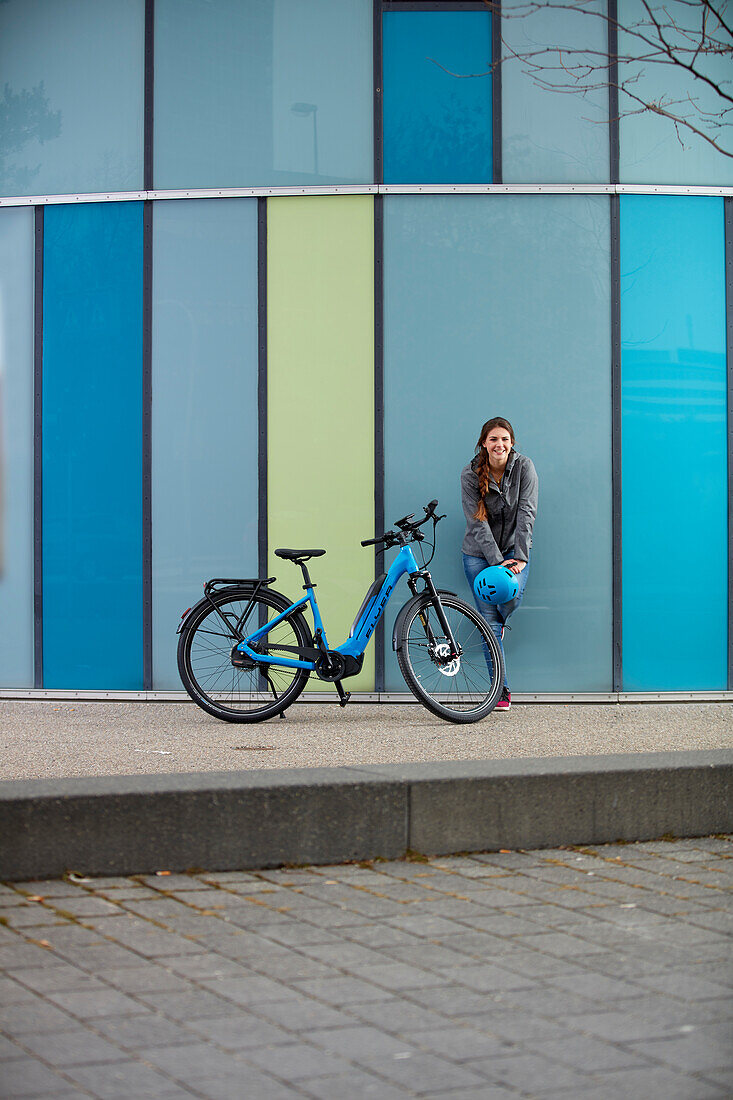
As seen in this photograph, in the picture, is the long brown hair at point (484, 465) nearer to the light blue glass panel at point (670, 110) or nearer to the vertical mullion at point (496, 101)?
the vertical mullion at point (496, 101)

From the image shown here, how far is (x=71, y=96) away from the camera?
8625 millimetres

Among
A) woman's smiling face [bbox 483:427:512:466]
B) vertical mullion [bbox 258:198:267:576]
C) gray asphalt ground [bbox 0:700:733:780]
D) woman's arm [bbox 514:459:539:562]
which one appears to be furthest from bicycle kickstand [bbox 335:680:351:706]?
woman's smiling face [bbox 483:427:512:466]

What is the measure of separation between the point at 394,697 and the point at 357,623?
997 mm

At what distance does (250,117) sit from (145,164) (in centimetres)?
77

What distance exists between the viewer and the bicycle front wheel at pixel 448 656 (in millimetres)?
7348

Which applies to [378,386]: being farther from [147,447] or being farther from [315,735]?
[315,735]

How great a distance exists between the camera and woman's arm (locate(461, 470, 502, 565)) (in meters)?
8.01

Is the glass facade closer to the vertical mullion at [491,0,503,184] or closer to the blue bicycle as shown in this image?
the vertical mullion at [491,0,503,184]

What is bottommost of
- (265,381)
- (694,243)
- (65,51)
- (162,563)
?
(162,563)

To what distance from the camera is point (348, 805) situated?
4652mm

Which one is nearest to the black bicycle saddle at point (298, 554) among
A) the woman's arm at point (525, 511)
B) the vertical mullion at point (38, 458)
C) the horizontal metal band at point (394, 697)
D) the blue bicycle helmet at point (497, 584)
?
the blue bicycle helmet at point (497, 584)

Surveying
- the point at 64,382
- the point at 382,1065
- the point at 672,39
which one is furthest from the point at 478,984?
the point at 672,39

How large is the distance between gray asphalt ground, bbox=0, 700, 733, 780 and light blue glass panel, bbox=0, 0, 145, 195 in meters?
3.56

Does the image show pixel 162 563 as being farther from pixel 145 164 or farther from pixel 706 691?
pixel 706 691
